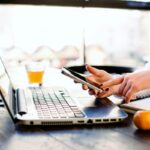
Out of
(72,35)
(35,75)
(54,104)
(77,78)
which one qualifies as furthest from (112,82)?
(72,35)

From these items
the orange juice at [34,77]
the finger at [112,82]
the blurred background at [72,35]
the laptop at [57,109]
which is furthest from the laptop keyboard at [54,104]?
the blurred background at [72,35]

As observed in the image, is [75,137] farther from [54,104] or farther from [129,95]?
[129,95]

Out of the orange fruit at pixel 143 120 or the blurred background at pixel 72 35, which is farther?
the blurred background at pixel 72 35

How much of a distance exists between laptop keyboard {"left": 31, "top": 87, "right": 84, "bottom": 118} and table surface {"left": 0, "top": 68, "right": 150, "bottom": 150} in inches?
2.1

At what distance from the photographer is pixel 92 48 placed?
3561 mm

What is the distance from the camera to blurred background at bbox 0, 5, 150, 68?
329 centimetres

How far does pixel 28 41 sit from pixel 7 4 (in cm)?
49

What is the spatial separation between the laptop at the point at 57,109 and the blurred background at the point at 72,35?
77.9 inches

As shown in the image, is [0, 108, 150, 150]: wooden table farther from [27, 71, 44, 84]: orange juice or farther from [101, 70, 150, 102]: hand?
[27, 71, 44, 84]: orange juice

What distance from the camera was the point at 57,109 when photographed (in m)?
1.06

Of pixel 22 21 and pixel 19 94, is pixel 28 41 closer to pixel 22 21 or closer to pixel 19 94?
pixel 22 21

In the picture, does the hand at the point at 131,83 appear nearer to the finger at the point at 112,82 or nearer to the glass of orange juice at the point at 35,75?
the finger at the point at 112,82

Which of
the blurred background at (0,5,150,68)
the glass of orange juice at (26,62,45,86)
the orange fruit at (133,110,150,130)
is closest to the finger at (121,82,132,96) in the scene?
the orange fruit at (133,110,150,130)

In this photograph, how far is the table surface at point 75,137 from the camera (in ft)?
2.67
